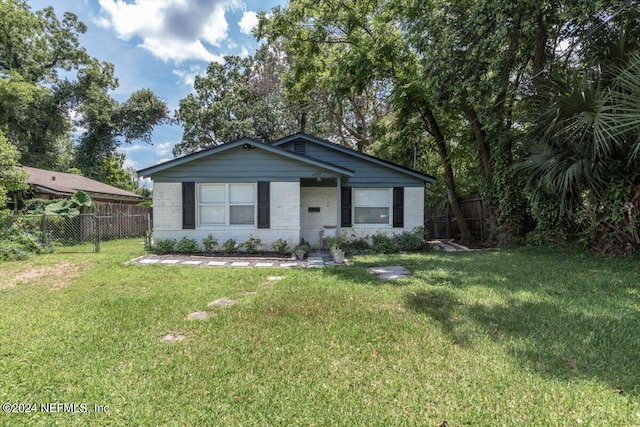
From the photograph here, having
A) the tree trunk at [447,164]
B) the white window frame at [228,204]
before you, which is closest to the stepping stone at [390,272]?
the white window frame at [228,204]

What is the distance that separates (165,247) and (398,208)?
763 centimetres

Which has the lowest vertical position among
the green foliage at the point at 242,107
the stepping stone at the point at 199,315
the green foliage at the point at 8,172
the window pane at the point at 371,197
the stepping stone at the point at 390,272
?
the stepping stone at the point at 199,315

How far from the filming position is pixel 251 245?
994 cm

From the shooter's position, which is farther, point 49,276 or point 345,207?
point 345,207

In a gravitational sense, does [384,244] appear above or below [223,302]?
above

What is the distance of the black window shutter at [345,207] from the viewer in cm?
1139

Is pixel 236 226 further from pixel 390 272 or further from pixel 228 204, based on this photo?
pixel 390 272

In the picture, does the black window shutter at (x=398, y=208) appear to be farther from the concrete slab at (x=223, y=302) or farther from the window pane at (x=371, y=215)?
the concrete slab at (x=223, y=302)

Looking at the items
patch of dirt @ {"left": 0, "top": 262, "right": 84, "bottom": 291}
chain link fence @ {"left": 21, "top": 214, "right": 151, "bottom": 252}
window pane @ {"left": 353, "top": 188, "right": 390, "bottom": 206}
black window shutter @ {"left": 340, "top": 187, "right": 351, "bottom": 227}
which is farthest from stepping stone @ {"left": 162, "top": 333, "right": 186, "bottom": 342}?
window pane @ {"left": 353, "top": 188, "right": 390, "bottom": 206}

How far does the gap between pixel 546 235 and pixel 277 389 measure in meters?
9.56

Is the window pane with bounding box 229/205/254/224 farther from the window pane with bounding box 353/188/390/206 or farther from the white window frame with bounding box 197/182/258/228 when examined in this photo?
the window pane with bounding box 353/188/390/206

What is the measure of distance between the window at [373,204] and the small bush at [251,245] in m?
3.57

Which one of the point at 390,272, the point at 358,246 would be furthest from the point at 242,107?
the point at 390,272

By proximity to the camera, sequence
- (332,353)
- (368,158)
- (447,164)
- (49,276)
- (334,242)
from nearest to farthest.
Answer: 1. (332,353)
2. (49,276)
3. (334,242)
4. (368,158)
5. (447,164)
